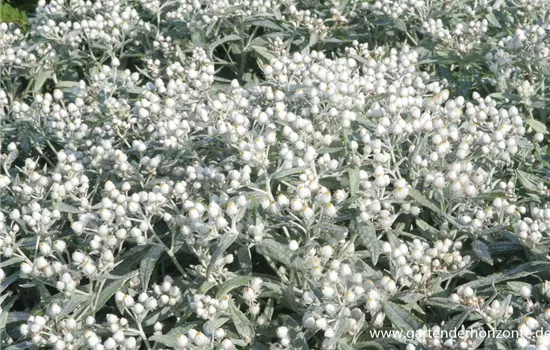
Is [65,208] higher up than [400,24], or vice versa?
[400,24]

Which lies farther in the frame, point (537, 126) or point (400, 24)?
point (400, 24)

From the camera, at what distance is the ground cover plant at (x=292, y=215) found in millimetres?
3295

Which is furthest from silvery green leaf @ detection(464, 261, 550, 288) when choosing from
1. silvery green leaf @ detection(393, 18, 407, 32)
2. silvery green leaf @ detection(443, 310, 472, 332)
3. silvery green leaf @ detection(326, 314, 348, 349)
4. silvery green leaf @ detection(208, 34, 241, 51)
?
silvery green leaf @ detection(208, 34, 241, 51)

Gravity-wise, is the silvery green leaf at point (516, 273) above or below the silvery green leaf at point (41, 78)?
below

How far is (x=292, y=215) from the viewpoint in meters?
3.46

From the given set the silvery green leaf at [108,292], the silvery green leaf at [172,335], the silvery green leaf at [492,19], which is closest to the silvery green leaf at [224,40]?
the silvery green leaf at [492,19]

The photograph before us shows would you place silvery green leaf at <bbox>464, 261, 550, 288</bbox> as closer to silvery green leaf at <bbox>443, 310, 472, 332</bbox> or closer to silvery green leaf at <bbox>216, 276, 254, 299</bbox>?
silvery green leaf at <bbox>443, 310, 472, 332</bbox>

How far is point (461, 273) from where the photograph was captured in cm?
349

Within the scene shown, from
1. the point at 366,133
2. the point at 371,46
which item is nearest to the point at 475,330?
the point at 366,133

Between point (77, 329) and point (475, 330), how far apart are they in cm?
193

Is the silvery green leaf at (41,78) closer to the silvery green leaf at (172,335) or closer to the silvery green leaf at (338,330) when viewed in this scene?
the silvery green leaf at (172,335)

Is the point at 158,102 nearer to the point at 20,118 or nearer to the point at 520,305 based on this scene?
the point at 20,118

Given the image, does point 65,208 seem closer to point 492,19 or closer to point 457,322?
point 457,322

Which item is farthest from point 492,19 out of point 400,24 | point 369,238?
point 369,238
